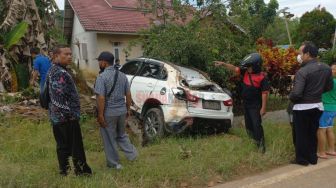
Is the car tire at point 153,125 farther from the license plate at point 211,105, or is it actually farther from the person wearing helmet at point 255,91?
the person wearing helmet at point 255,91

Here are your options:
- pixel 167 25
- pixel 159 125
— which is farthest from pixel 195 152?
pixel 167 25

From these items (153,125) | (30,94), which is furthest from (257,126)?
(30,94)

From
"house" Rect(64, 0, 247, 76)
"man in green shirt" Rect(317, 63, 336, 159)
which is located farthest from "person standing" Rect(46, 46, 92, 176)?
"house" Rect(64, 0, 247, 76)

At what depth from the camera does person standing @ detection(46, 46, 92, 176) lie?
5.50 metres

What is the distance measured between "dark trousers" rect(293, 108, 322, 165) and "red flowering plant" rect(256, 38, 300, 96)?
613 centimetres

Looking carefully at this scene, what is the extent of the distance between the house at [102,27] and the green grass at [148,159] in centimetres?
1436

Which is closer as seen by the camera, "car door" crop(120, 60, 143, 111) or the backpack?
the backpack

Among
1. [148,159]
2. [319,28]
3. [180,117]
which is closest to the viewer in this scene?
[148,159]

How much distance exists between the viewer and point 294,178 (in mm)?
6004

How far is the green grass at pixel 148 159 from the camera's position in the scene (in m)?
5.49

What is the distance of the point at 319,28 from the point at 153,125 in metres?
38.9

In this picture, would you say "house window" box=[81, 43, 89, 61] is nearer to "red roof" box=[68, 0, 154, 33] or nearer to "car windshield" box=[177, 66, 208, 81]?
"red roof" box=[68, 0, 154, 33]

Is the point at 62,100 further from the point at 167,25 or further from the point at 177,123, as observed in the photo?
the point at 167,25

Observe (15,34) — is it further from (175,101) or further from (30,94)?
(175,101)
